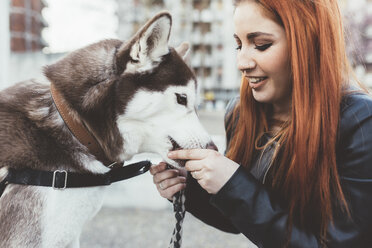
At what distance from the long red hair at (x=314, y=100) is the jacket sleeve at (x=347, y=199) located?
0.04 m

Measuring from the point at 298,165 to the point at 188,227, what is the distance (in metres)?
2.52

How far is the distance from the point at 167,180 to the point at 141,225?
224 centimetres

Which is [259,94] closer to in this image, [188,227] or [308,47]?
[308,47]

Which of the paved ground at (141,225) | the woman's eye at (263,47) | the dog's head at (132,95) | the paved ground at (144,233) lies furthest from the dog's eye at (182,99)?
the paved ground at (144,233)

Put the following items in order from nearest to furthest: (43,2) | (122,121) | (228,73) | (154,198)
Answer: (122,121), (154,198), (228,73), (43,2)

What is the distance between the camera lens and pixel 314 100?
48.9 inches

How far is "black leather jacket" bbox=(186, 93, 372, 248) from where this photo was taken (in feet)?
3.67

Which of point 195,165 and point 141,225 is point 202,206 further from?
point 141,225

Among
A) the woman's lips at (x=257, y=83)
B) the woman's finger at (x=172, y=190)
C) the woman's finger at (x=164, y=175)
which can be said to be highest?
the woman's lips at (x=257, y=83)

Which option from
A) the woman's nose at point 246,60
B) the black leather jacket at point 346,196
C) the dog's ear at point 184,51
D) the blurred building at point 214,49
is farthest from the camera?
the blurred building at point 214,49

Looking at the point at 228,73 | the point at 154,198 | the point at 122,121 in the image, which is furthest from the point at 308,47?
the point at 228,73

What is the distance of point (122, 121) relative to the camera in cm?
144

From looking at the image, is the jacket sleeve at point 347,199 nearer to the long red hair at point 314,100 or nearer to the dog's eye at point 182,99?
the long red hair at point 314,100

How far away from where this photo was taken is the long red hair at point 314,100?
120 centimetres
